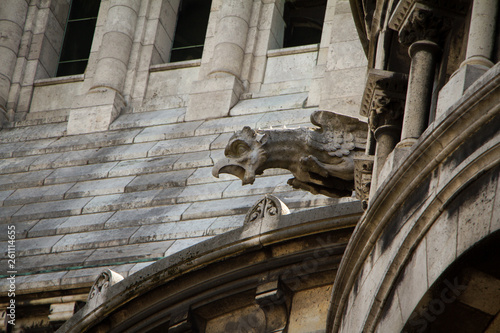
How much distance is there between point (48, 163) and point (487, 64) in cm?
1189

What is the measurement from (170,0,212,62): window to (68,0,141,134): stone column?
89cm

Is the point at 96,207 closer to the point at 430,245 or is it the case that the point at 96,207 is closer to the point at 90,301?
the point at 90,301

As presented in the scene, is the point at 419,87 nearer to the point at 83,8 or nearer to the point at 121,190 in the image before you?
the point at 121,190


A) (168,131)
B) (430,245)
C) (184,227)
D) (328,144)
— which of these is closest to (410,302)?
(430,245)

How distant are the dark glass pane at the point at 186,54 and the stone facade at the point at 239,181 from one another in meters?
0.41

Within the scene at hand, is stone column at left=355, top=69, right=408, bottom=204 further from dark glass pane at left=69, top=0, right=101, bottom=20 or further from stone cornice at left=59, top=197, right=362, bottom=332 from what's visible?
dark glass pane at left=69, top=0, right=101, bottom=20

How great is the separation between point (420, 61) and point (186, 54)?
12.8 meters

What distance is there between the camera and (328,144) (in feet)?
33.4

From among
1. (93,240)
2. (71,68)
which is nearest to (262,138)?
(93,240)

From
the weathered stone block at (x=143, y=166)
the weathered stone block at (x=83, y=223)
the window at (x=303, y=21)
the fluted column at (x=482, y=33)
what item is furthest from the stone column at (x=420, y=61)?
the window at (x=303, y=21)

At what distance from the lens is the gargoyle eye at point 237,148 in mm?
10047

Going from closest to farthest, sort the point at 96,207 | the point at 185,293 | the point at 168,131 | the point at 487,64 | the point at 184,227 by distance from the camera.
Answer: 1. the point at 487,64
2. the point at 185,293
3. the point at 184,227
4. the point at 96,207
5. the point at 168,131

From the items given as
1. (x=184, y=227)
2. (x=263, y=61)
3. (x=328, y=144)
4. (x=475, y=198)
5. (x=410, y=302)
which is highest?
(x=263, y=61)

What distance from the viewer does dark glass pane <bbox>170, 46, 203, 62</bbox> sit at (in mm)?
20859
